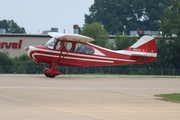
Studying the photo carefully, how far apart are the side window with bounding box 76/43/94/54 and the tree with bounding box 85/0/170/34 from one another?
85.1m

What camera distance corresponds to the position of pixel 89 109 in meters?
19.4

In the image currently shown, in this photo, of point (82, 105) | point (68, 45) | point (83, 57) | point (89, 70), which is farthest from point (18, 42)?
point (82, 105)

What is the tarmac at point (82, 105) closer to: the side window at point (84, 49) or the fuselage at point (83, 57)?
the fuselage at point (83, 57)

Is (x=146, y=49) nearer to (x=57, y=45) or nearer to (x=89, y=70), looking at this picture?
(x=57, y=45)

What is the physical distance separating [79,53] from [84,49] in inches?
19.1

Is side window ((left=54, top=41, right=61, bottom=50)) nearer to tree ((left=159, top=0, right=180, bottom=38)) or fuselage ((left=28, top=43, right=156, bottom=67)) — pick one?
fuselage ((left=28, top=43, right=156, bottom=67))

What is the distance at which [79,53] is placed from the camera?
4191 centimetres

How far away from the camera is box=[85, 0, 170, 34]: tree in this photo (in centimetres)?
12775

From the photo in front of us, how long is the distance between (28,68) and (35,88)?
24.8m

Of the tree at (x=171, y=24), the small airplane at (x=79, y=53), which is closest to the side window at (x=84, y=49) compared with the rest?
the small airplane at (x=79, y=53)

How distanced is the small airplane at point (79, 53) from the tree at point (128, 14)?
82798mm

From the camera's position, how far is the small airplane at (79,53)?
40688 mm

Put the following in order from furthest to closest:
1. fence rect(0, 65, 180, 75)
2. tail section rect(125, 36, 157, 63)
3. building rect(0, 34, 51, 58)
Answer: building rect(0, 34, 51, 58) < fence rect(0, 65, 180, 75) < tail section rect(125, 36, 157, 63)

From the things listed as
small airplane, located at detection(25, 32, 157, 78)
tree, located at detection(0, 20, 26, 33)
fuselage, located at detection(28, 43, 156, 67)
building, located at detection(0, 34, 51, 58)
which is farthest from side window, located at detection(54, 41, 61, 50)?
tree, located at detection(0, 20, 26, 33)
